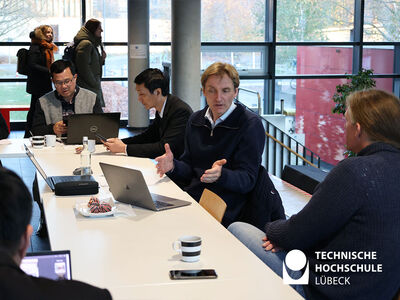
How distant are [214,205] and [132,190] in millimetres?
422

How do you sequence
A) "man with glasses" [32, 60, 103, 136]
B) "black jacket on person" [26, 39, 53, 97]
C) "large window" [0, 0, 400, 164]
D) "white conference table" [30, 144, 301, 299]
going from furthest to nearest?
"large window" [0, 0, 400, 164] → "black jacket on person" [26, 39, 53, 97] → "man with glasses" [32, 60, 103, 136] → "white conference table" [30, 144, 301, 299]

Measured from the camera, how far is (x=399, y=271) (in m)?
2.47

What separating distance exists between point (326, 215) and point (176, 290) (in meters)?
0.68

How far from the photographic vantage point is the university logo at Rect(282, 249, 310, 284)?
2.62m

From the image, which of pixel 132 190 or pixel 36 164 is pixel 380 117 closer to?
pixel 132 190

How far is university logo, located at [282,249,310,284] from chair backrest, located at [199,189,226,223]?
52 cm

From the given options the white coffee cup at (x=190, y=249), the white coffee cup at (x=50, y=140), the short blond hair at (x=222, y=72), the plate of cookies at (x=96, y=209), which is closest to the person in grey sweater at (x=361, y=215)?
the white coffee cup at (x=190, y=249)

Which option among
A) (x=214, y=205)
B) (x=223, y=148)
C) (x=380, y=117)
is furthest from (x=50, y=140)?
(x=380, y=117)

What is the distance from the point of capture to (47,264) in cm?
195

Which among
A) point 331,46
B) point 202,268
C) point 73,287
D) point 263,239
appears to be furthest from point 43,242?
point 331,46

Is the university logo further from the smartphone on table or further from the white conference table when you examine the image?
the smartphone on table

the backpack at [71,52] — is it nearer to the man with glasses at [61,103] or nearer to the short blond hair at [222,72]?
the man with glasses at [61,103]

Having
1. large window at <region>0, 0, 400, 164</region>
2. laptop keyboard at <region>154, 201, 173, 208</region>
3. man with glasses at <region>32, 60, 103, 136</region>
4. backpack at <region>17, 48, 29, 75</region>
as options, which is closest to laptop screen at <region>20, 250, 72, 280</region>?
laptop keyboard at <region>154, 201, 173, 208</region>

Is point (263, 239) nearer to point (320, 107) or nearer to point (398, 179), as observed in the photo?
point (398, 179)
